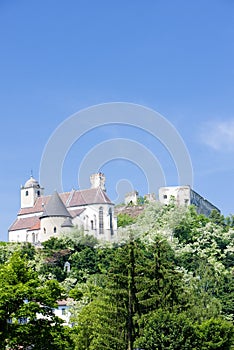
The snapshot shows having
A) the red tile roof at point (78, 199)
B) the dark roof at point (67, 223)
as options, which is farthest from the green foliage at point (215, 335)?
the red tile roof at point (78, 199)

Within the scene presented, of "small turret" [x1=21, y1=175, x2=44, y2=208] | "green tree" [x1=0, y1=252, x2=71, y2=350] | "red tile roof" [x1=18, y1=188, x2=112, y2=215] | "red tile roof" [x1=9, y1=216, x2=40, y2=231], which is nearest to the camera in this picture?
"green tree" [x1=0, y1=252, x2=71, y2=350]

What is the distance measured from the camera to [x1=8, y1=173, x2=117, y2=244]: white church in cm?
9056

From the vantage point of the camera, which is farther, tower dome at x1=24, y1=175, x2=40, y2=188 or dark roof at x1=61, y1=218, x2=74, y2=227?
tower dome at x1=24, y1=175, x2=40, y2=188

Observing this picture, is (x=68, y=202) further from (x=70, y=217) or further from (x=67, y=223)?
(x=67, y=223)

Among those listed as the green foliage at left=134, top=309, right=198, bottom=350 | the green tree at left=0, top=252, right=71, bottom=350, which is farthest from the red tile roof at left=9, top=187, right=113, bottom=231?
the green tree at left=0, top=252, right=71, bottom=350

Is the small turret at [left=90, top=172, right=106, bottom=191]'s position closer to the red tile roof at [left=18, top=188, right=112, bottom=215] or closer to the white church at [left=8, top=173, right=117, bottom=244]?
the white church at [left=8, top=173, right=117, bottom=244]

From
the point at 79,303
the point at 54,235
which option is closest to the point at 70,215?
the point at 54,235

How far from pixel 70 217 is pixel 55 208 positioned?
124 inches

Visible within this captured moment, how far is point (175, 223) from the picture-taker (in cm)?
9488

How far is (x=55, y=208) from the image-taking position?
94438mm

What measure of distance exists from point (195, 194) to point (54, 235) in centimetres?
A: 2827

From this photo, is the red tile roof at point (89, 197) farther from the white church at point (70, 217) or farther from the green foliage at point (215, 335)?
the green foliage at point (215, 335)

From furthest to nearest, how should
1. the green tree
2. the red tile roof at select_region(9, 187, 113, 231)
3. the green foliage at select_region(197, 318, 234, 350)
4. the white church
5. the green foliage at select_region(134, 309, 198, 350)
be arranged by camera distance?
the red tile roof at select_region(9, 187, 113, 231) < the white church < the green foliage at select_region(197, 318, 234, 350) < the green foliage at select_region(134, 309, 198, 350) < the green tree

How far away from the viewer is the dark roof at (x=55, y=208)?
9331 cm
